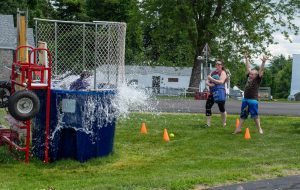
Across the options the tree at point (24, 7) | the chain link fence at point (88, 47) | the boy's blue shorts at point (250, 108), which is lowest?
the boy's blue shorts at point (250, 108)

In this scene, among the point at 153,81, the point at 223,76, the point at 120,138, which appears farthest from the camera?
the point at 153,81

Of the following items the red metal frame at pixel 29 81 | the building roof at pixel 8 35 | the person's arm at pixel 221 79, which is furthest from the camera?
the building roof at pixel 8 35

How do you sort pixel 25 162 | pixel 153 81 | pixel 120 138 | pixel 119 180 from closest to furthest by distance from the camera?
pixel 119 180
pixel 25 162
pixel 120 138
pixel 153 81

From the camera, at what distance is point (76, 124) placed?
30.4 feet

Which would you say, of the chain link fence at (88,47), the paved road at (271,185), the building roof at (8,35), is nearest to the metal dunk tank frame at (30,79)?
the chain link fence at (88,47)

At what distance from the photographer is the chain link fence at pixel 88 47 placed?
9.48m

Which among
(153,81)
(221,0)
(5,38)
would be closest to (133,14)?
(221,0)

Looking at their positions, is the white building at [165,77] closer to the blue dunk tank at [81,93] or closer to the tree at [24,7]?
the tree at [24,7]

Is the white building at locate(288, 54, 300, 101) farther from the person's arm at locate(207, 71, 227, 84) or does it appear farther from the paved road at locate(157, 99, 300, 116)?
the person's arm at locate(207, 71, 227, 84)

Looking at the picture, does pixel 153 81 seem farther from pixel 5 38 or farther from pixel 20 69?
pixel 20 69

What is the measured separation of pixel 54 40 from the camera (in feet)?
32.6

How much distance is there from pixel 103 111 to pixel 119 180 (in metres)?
1.82

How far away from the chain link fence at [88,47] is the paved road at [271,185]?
10.3 feet

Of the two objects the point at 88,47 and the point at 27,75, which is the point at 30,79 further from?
the point at 88,47
